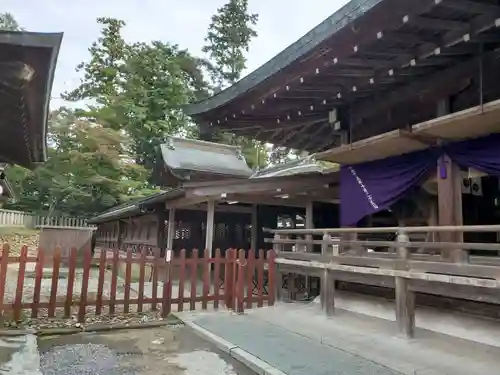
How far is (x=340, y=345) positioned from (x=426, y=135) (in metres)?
3.31

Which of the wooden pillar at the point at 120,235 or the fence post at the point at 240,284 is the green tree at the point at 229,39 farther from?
the fence post at the point at 240,284

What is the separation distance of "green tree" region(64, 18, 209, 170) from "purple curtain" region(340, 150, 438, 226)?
71.9 feet

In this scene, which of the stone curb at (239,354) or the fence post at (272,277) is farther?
the fence post at (272,277)

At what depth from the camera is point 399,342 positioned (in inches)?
226

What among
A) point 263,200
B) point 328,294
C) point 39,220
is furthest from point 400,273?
point 39,220

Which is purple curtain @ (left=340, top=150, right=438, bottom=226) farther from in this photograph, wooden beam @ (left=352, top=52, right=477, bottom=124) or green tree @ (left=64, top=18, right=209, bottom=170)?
green tree @ (left=64, top=18, right=209, bottom=170)

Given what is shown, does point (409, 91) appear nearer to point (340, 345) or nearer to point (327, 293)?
point (327, 293)

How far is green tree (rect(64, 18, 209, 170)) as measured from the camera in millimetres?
29203

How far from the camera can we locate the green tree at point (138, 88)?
2920 cm

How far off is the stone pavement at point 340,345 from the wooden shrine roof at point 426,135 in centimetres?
285

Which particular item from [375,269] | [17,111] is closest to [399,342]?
[375,269]

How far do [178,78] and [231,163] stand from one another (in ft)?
46.9

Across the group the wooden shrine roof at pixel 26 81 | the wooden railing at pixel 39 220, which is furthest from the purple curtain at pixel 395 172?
the wooden railing at pixel 39 220

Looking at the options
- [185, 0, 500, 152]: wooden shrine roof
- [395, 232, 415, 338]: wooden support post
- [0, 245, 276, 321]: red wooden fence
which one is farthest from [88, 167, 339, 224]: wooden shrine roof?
[395, 232, 415, 338]: wooden support post
